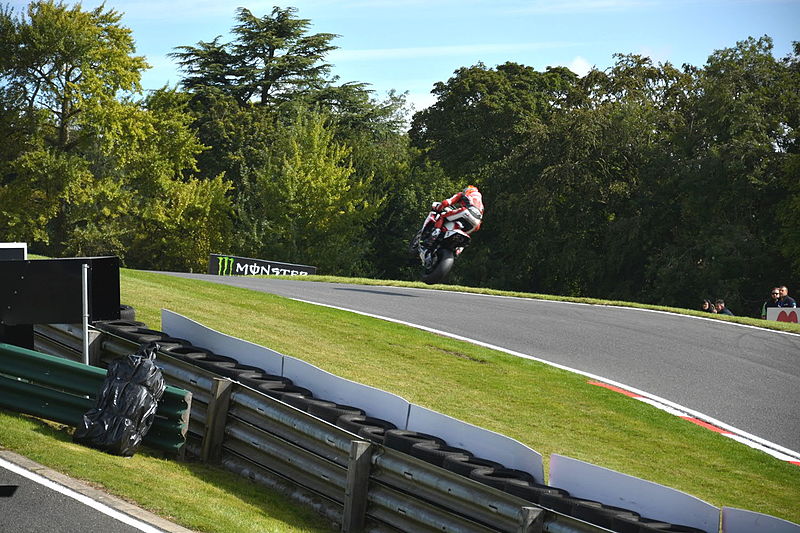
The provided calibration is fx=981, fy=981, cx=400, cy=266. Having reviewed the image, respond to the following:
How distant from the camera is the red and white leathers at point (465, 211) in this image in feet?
81.6

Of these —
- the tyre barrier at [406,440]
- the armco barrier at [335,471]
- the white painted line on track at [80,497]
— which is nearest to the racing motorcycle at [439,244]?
the tyre barrier at [406,440]

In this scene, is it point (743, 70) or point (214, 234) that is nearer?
point (743, 70)

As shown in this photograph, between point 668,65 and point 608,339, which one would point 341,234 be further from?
point 608,339

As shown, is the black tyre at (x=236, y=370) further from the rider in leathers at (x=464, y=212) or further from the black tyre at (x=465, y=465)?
the rider in leathers at (x=464, y=212)

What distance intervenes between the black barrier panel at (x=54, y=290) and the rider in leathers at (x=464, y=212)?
15029 millimetres

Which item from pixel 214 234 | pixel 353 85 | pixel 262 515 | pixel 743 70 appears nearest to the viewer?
pixel 262 515

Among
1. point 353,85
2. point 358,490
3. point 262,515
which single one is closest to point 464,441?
point 358,490

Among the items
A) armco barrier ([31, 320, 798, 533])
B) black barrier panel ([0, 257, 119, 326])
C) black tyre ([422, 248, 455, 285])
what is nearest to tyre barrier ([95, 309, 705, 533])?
armco barrier ([31, 320, 798, 533])

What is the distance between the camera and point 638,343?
62.0ft

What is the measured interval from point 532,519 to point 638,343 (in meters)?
12.4

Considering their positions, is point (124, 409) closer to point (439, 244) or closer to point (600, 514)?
point (600, 514)

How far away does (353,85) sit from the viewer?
70.9 m

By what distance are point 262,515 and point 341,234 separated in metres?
53.8

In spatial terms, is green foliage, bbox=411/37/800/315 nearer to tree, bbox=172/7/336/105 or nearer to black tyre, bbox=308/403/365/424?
tree, bbox=172/7/336/105
